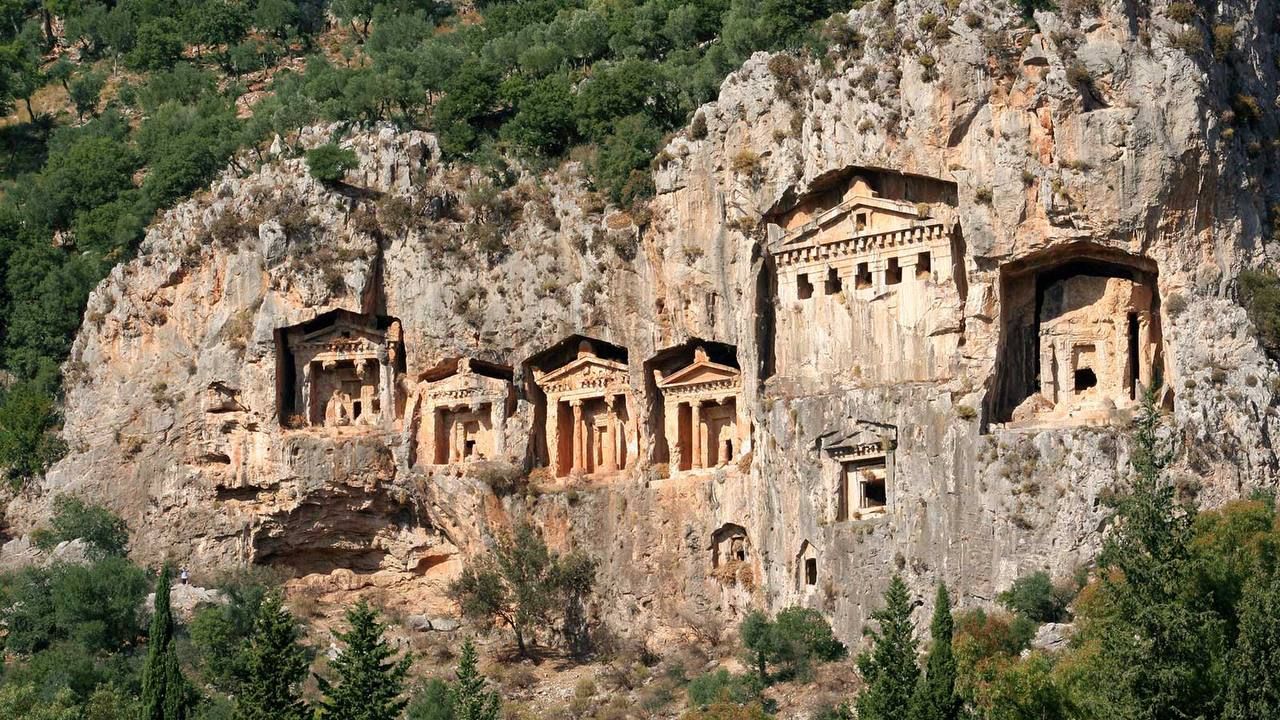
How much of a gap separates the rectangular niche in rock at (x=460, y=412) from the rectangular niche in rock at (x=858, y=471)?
10.2 m

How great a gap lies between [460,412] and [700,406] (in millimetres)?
6594

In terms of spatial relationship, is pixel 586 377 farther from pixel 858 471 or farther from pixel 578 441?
pixel 858 471

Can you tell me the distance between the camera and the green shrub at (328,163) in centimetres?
6700

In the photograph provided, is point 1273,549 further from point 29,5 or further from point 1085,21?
point 29,5

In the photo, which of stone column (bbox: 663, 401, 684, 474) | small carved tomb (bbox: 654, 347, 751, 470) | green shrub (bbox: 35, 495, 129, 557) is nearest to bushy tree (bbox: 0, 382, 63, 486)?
green shrub (bbox: 35, 495, 129, 557)

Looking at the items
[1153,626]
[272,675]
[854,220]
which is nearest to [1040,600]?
[1153,626]

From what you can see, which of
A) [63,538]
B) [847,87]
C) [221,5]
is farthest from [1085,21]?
[221,5]

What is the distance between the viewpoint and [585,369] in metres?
65.6

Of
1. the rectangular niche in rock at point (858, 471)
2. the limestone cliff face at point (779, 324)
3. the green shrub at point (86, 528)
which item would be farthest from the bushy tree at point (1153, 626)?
the green shrub at point (86, 528)

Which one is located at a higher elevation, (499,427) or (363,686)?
(499,427)

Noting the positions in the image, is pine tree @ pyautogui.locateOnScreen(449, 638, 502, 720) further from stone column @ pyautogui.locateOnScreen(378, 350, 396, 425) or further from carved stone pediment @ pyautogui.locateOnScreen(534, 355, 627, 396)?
stone column @ pyautogui.locateOnScreen(378, 350, 396, 425)

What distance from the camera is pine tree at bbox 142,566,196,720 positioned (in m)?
51.5

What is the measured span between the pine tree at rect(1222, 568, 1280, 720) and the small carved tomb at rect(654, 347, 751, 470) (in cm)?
1905

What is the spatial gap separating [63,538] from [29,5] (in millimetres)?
41750
